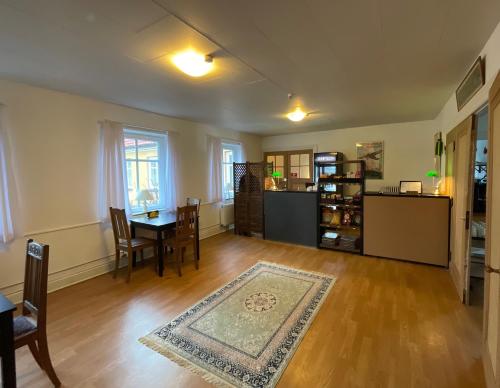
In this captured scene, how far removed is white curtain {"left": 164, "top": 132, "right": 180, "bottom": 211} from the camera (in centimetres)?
443

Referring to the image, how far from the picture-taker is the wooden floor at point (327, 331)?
173 cm

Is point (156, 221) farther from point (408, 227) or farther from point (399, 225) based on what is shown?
point (408, 227)

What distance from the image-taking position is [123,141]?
3705mm

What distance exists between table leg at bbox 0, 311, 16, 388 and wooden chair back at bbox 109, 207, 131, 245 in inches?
75.6

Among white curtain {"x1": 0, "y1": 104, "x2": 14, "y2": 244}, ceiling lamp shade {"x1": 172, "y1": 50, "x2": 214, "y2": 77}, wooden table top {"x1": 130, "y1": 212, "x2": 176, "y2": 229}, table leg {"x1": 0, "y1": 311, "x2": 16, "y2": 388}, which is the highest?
ceiling lamp shade {"x1": 172, "y1": 50, "x2": 214, "y2": 77}

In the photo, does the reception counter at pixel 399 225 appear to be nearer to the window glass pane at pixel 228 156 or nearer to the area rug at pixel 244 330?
the area rug at pixel 244 330

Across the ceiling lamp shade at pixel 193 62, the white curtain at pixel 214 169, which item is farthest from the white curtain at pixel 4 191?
the white curtain at pixel 214 169

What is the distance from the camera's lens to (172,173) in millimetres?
4461

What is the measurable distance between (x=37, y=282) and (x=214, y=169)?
3964mm

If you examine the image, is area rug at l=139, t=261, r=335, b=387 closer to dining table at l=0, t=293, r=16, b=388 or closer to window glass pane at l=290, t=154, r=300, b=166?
dining table at l=0, t=293, r=16, b=388

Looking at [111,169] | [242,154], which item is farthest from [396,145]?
[111,169]

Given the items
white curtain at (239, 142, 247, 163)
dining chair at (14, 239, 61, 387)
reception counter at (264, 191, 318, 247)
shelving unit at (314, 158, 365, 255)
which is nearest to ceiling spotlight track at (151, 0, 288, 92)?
dining chair at (14, 239, 61, 387)

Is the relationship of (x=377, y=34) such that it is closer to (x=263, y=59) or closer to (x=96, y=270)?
(x=263, y=59)

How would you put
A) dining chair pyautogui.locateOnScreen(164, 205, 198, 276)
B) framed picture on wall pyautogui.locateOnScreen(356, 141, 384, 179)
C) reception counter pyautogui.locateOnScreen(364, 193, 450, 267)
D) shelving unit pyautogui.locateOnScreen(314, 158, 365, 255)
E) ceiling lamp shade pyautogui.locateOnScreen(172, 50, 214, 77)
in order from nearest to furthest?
ceiling lamp shade pyautogui.locateOnScreen(172, 50, 214, 77) → dining chair pyautogui.locateOnScreen(164, 205, 198, 276) → reception counter pyautogui.locateOnScreen(364, 193, 450, 267) → shelving unit pyautogui.locateOnScreen(314, 158, 365, 255) → framed picture on wall pyautogui.locateOnScreen(356, 141, 384, 179)
